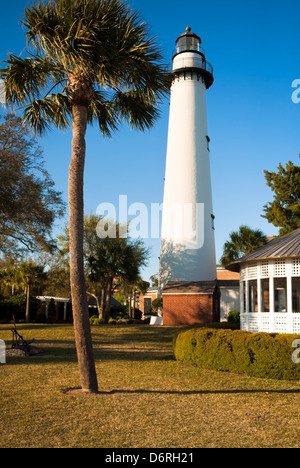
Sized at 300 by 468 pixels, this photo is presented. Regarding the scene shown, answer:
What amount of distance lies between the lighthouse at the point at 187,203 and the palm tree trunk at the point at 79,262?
20545 millimetres

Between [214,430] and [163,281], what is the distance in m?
24.9

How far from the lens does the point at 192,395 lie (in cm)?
911

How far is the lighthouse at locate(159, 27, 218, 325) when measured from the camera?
2959cm

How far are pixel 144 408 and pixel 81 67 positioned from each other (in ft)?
22.9

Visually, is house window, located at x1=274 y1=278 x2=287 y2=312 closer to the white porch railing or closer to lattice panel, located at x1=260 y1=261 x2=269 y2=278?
the white porch railing

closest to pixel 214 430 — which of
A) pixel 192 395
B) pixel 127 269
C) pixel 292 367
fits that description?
pixel 192 395

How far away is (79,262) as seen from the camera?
906 cm

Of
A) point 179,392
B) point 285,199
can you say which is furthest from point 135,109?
point 285,199

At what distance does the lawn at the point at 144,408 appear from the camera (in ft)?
19.9

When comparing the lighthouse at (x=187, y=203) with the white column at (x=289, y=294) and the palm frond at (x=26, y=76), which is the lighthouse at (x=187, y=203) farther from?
the palm frond at (x=26, y=76)

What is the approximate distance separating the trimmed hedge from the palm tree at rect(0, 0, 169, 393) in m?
4.76

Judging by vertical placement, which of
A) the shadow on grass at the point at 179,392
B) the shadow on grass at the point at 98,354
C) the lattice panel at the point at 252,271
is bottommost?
the shadow on grass at the point at 98,354

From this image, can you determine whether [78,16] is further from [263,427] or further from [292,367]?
[292,367]

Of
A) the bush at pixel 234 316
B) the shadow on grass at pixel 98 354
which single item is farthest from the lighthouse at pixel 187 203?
the shadow on grass at pixel 98 354
